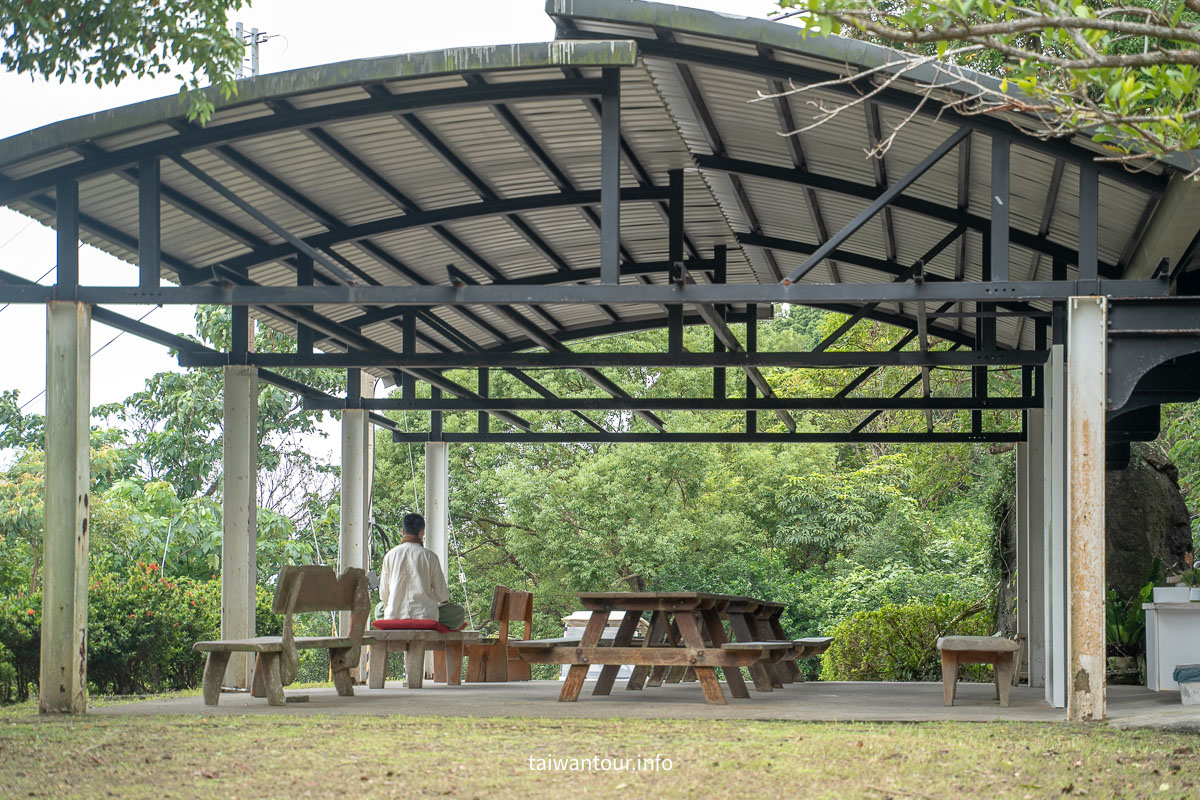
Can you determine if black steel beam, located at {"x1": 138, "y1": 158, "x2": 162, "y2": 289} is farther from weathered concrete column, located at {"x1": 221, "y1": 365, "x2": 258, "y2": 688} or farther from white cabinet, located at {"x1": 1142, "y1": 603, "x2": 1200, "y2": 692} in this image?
white cabinet, located at {"x1": 1142, "y1": 603, "x2": 1200, "y2": 692}

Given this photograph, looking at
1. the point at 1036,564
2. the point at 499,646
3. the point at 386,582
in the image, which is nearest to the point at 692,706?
the point at 386,582

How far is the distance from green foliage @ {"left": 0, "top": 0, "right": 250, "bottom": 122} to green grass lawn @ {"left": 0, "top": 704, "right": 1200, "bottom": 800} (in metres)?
3.67

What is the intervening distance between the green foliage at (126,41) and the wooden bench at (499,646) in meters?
5.03

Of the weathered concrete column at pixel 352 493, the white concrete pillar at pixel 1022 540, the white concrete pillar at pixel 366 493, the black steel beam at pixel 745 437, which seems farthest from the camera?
the black steel beam at pixel 745 437

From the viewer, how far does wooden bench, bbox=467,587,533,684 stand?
11.4m

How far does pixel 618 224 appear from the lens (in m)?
8.17

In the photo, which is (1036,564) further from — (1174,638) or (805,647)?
(805,647)

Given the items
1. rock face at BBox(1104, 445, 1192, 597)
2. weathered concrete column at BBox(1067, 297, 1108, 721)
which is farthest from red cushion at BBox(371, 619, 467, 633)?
rock face at BBox(1104, 445, 1192, 597)

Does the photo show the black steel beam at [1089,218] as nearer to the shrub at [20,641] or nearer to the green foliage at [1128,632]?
the green foliage at [1128,632]

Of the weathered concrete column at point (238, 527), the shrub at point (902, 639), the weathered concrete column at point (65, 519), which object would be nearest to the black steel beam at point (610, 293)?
the weathered concrete column at point (65, 519)

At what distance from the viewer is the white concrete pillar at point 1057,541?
8375mm

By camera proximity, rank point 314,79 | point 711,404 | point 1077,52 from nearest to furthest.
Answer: point 1077,52 < point 314,79 < point 711,404

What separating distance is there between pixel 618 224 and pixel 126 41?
3.27 metres

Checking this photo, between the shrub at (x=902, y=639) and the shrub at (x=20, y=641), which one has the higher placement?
the shrub at (x=20, y=641)
